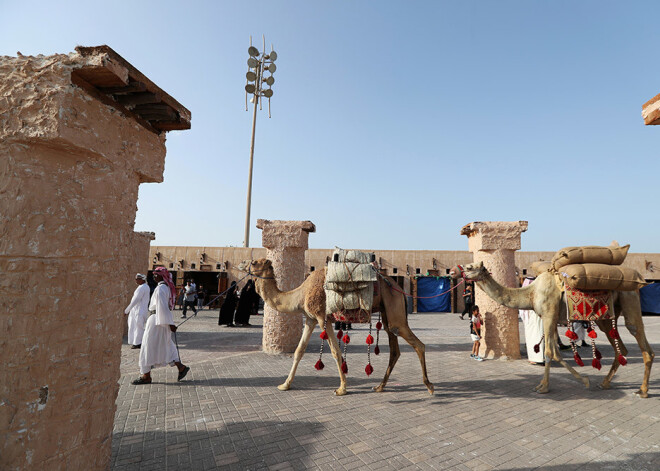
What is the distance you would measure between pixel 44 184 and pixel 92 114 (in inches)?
19.8

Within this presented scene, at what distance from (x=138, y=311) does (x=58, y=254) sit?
669 centimetres

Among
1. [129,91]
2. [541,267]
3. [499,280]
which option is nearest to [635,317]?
[541,267]

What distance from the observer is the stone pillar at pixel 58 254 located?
1896 millimetres

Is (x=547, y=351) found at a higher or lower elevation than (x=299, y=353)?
higher

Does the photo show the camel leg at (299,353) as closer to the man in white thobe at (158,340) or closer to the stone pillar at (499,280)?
the man in white thobe at (158,340)

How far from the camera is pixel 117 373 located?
8.04ft

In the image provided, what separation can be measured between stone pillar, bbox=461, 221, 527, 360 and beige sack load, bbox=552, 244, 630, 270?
215 centimetres

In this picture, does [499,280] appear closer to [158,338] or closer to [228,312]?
[158,338]

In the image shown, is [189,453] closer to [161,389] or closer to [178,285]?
[161,389]

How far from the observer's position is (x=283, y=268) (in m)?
7.89

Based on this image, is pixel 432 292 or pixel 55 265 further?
pixel 432 292

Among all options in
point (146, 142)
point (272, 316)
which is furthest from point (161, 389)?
point (146, 142)

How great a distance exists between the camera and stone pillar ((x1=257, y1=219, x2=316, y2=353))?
308 inches

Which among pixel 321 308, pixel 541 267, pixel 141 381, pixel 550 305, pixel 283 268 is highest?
pixel 541 267
